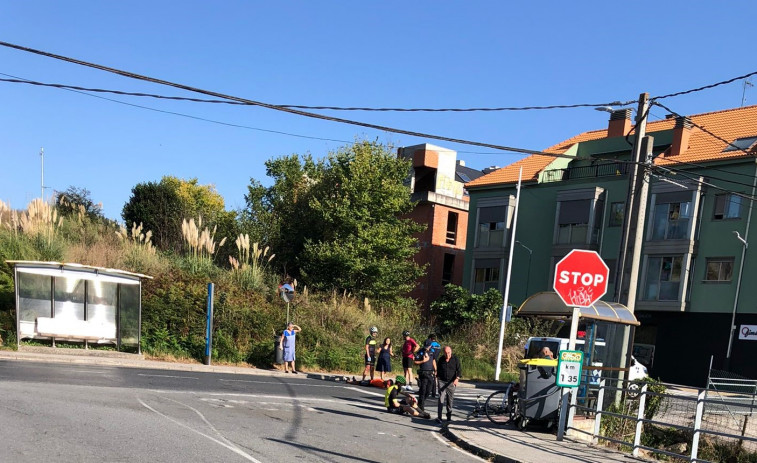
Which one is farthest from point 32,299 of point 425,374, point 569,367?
point 569,367

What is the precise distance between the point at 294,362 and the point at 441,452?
14.3m

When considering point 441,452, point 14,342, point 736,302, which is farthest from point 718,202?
point 14,342

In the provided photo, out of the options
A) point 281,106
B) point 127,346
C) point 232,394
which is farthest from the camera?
point 127,346

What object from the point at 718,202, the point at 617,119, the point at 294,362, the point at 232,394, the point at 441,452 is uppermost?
the point at 617,119

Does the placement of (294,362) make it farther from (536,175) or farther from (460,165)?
(460,165)

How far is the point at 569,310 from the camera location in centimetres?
1405

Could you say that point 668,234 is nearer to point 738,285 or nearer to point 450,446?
point 738,285

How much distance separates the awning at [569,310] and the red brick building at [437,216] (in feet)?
110

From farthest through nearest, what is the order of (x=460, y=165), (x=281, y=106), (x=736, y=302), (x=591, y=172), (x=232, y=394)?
(x=460, y=165) < (x=591, y=172) < (x=736, y=302) < (x=232, y=394) < (x=281, y=106)

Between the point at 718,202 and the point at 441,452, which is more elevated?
the point at 718,202

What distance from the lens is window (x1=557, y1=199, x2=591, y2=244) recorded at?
1563 inches

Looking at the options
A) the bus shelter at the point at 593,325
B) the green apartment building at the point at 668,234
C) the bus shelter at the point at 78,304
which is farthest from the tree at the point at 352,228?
the bus shelter at the point at 593,325

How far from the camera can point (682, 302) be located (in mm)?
34969

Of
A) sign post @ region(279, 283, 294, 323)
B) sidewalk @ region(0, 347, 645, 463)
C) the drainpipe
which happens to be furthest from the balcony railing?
sidewalk @ region(0, 347, 645, 463)
